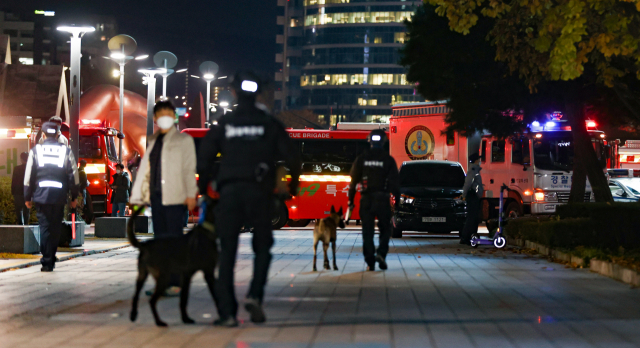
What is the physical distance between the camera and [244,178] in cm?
699

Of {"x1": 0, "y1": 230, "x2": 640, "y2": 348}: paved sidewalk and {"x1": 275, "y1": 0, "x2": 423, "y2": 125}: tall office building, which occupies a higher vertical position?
{"x1": 275, "y1": 0, "x2": 423, "y2": 125}: tall office building

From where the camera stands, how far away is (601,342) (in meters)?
6.58

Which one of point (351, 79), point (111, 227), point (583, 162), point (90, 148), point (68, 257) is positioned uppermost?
point (351, 79)

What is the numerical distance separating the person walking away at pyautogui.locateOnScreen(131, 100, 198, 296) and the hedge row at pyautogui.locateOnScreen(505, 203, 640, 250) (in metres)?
6.92

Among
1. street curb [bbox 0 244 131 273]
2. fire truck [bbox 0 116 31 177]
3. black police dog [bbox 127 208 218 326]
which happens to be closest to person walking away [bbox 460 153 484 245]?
street curb [bbox 0 244 131 273]

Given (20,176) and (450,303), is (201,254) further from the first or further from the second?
(20,176)

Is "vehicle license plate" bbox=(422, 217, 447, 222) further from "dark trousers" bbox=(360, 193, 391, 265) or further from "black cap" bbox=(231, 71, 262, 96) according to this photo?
"black cap" bbox=(231, 71, 262, 96)

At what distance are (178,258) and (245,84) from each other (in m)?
1.46

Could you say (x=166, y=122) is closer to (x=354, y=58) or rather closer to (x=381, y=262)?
(x=381, y=262)

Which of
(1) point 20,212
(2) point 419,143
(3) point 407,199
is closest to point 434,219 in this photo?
(3) point 407,199

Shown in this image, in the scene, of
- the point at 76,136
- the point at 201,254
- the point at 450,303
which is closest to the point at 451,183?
the point at 76,136

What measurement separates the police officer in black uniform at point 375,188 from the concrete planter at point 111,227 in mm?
9545

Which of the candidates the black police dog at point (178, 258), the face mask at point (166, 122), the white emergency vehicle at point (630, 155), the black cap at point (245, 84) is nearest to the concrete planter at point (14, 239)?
the face mask at point (166, 122)

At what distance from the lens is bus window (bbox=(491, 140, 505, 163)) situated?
2583 centimetres
